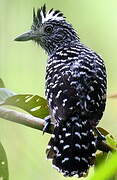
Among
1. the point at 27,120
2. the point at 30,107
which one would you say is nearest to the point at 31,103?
the point at 30,107

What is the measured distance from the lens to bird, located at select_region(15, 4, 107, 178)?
0.72m

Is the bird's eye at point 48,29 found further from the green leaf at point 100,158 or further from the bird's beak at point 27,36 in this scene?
the green leaf at point 100,158

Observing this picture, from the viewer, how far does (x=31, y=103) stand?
0.88 m

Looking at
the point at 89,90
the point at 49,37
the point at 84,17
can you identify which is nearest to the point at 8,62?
the point at 49,37

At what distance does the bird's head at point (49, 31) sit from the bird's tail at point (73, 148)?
0.38 metres

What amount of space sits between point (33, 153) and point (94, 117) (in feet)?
1.10

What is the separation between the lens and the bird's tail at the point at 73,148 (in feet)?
2.32

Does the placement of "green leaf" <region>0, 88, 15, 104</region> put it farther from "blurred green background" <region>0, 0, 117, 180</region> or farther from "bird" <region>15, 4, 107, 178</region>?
"blurred green background" <region>0, 0, 117, 180</region>

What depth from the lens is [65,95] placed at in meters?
0.77

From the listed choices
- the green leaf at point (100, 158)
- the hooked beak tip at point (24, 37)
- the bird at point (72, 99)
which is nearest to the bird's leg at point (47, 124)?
the bird at point (72, 99)

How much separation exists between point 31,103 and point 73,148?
217 mm

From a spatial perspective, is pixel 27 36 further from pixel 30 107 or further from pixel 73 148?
pixel 73 148

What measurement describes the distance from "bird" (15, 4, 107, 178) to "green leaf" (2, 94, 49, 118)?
38mm

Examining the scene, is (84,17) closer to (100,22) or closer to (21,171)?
(100,22)
